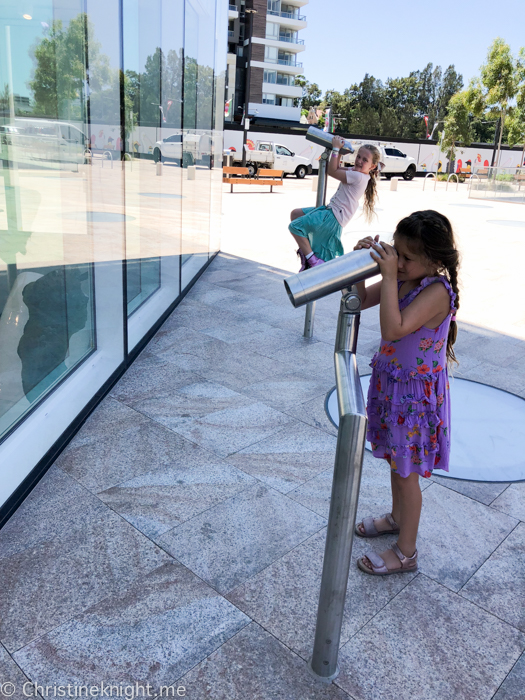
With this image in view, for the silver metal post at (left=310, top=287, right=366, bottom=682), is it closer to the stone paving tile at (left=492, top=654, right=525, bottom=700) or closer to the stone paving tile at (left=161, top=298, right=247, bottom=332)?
the stone paving tile at (left=492, top=654, right=525, bottom=700)

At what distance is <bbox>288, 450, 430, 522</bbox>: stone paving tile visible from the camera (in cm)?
309

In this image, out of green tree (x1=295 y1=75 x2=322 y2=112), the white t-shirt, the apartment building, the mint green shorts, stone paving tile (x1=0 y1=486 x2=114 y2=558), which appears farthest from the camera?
green tree (x1=295 y1=75 x2=322 y2=112)

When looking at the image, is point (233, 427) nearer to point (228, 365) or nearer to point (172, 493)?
point (172, 493)

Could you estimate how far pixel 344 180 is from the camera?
4719 mm

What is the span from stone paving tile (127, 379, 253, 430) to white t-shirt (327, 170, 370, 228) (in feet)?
5.36

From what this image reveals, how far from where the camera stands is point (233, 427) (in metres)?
3.92

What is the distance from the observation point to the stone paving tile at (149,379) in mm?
4387

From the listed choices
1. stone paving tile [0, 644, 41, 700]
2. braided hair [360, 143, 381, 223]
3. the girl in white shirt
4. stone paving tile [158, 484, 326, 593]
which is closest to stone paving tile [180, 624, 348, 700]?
stone paving tile [158, 484, 326, 593]

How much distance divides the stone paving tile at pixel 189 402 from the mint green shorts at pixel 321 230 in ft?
4.48

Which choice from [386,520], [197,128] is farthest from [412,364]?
[197,128]

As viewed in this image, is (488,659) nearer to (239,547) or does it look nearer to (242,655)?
(242,655)

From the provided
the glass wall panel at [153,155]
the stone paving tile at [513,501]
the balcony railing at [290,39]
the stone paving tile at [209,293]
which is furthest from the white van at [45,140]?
the balcony railing at [290,39]

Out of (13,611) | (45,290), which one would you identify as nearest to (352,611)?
(13,611)

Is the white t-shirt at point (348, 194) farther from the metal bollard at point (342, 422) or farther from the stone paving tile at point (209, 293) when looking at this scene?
the metal bollard at point (342, 422)
